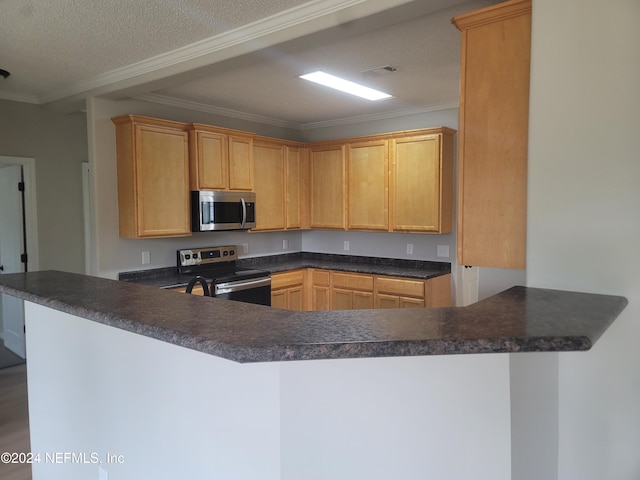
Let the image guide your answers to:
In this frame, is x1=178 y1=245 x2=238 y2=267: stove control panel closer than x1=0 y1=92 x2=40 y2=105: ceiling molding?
No

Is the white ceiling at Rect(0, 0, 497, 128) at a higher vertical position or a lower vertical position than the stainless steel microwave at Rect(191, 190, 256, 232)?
higher

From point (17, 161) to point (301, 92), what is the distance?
9.43 feet

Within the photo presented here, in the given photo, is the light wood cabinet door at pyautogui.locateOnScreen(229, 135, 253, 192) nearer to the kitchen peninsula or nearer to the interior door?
the interior door

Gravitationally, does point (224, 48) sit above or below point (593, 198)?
above

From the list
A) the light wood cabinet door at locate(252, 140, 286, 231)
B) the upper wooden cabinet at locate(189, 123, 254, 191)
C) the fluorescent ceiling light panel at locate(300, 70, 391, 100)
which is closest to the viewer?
the fluorescent ceiling light panel at locate(300, 70, 391, 100)

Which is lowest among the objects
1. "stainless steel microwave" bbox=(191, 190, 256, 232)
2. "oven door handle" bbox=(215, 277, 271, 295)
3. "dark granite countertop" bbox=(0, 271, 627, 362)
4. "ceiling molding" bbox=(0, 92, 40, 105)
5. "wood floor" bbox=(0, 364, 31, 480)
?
"wood floor" bbox=(0, 364, 31, 480)

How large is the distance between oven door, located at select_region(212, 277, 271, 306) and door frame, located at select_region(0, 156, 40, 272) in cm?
199

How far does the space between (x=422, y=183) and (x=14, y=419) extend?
4.14 metres

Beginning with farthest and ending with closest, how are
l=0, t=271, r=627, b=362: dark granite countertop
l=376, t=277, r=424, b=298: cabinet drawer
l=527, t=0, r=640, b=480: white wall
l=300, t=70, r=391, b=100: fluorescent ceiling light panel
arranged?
l=376, t=277, r=424, b=298: cabinet drawer → l=300, t=70, r=391, b=100: fluorescent ceiling light panel → l=527, t=0, r=640, b=480: white wall → l=0, t=271, r=627, b=362: dark granite countertop

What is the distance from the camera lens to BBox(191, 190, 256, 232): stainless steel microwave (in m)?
4.34

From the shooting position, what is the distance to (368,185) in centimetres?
509

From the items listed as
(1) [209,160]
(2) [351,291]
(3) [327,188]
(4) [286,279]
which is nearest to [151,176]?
(1) [209,160]

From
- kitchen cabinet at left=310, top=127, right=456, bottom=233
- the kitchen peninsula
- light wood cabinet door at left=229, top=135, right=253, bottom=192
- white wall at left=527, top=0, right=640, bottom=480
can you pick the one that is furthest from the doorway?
white wall at left=527, top=0, right=640, bottom=480

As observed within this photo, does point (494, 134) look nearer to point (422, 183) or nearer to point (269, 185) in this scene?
point (422, 183)
